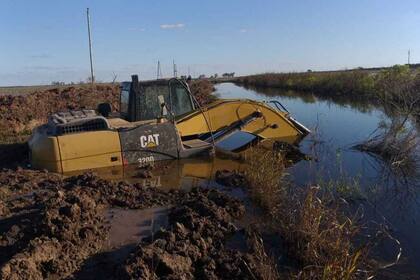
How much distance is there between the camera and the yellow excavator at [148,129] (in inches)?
400

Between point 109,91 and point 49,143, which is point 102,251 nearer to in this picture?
point 49,143

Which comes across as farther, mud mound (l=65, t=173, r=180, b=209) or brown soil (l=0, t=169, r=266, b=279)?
mud mound (l=65, t=173, r=180, b=209)

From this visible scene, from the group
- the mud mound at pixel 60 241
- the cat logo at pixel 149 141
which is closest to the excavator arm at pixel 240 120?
the cat logo at pixel 149 141

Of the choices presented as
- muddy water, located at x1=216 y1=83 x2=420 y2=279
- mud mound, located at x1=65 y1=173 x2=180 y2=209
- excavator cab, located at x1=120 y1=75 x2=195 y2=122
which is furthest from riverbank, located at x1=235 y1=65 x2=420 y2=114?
mud mound, located at x1=65 y1=173 x2=180 y2=209

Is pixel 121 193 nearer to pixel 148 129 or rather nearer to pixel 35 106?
pixel 148 129

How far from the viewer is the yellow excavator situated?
33.3ft

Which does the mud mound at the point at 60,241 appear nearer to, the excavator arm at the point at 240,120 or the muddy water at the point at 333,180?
the muddy water at the point at 333,180

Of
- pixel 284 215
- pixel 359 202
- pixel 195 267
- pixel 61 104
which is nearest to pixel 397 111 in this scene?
pixel 359 202

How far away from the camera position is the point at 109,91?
94.1 feet

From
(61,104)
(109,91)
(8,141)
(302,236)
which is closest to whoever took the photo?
(302,236)

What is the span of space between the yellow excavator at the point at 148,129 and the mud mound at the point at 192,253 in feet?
13.1

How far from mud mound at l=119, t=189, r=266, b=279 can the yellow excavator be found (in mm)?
3985

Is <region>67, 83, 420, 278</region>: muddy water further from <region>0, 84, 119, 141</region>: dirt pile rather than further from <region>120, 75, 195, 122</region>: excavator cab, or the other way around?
<region>0, 84, 119, 141</region>: dirt pile

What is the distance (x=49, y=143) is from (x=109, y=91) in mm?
19142
